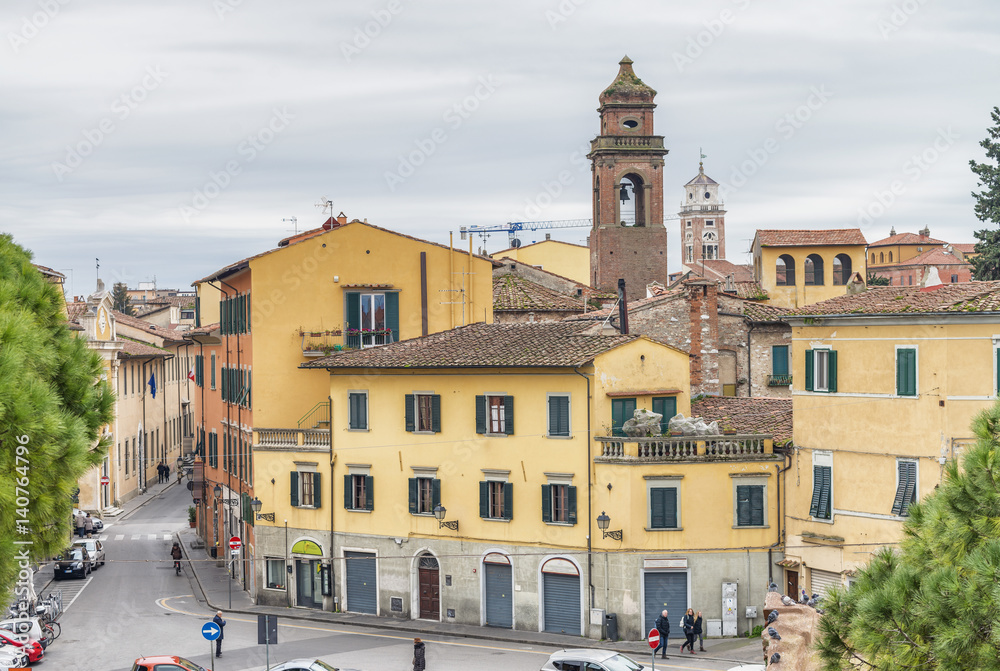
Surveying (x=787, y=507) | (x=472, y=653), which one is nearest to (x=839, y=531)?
(x=787, y=507)

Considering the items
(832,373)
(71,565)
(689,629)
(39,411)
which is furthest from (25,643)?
(832,373)

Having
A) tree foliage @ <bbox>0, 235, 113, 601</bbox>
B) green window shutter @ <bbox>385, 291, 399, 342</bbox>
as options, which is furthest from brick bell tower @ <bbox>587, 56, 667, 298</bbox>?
tree foliage @ <bbox>0, 235, 113, 601</bbox>

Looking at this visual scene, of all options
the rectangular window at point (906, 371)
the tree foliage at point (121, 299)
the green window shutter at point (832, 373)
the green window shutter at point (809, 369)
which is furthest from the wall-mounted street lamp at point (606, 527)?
the tree foliage at point (121, 299)

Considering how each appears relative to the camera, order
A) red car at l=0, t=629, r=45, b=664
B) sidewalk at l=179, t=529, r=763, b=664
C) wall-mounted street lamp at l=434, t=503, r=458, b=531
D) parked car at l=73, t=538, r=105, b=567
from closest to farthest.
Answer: red car at l=0, t=629, r=45, b=664 → sidewalk at l=179, t=529, r=763, b=664 → wall-mounted street lamp at l=434, t=503, r=458, b=531 → parked car at l=73, t=538, r=105, b=567

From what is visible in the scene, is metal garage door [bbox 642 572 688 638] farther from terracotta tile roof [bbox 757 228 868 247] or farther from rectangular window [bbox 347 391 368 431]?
terracotta tile roof [bbox 757 228 868 247]

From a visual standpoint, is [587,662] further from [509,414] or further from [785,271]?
[785,271]

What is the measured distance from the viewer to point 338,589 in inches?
1825

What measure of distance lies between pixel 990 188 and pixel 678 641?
3937 centimetres

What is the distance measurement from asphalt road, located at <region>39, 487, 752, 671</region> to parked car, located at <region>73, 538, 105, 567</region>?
230 centimetres

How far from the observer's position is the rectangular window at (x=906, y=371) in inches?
1444

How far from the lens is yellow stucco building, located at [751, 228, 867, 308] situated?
73.9 m

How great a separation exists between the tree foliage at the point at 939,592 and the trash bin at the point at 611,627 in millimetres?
26718

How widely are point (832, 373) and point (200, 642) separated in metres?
22.0

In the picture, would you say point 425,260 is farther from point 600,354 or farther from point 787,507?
point 787,507
